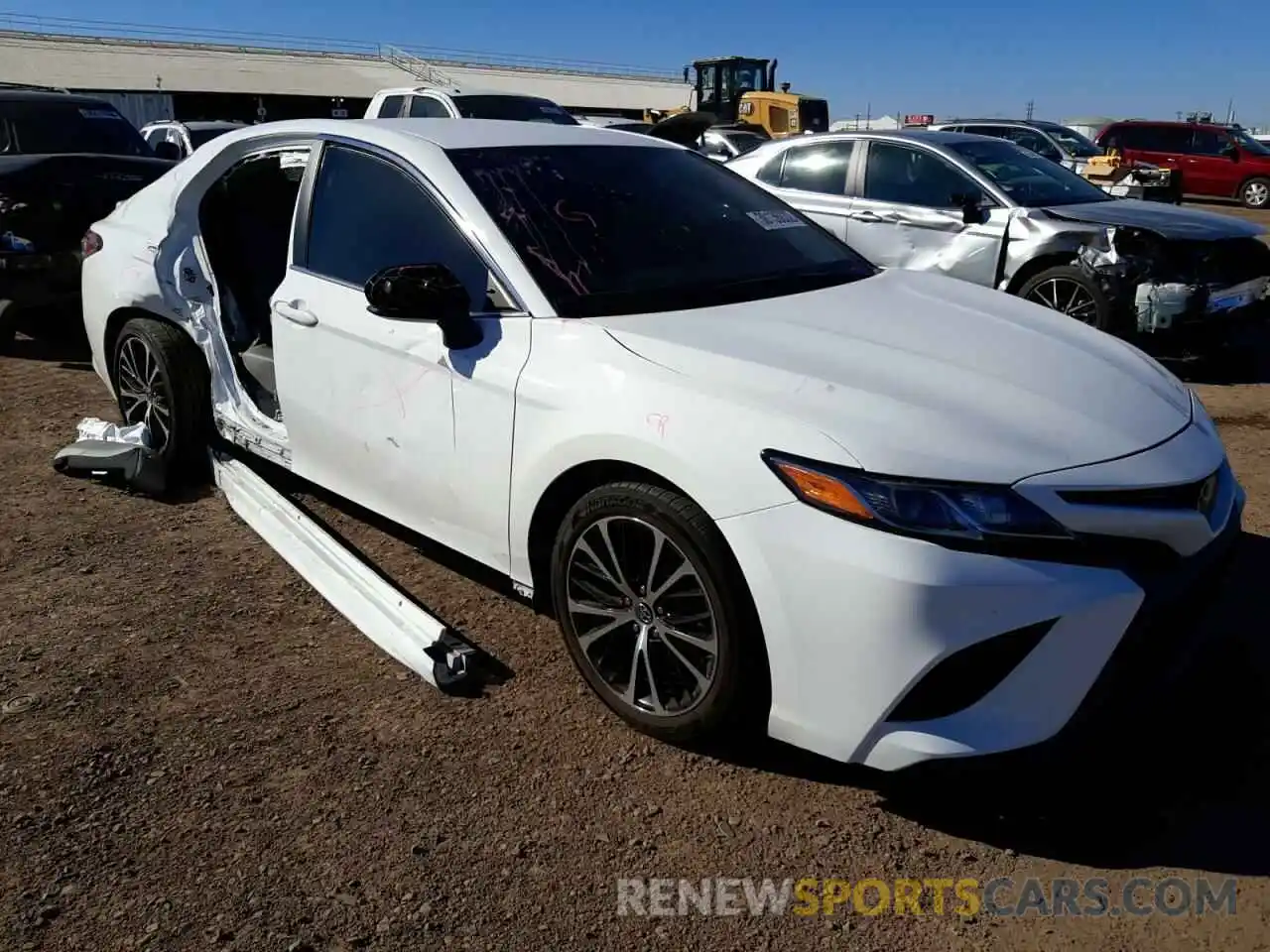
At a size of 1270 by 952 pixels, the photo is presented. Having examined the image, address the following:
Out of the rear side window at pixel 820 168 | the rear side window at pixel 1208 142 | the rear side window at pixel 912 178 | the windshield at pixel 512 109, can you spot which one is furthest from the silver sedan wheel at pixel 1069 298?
the rear side window at pixel 1208 142

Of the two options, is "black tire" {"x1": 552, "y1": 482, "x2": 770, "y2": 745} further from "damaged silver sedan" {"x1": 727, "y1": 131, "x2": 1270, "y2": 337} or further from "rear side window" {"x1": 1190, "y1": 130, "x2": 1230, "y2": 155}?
"rear side window" {"x1": 1190, "y1": 130, "x2": 1230, "y2": 155}

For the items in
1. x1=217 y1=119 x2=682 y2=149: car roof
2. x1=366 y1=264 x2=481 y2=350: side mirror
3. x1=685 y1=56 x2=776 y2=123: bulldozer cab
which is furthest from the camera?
x1=685 y1=56 x2=776 y2=123: bulldozer cab

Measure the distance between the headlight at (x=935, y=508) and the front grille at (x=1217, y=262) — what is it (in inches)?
208

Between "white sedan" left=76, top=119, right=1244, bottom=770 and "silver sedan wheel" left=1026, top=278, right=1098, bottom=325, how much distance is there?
351 centimetres

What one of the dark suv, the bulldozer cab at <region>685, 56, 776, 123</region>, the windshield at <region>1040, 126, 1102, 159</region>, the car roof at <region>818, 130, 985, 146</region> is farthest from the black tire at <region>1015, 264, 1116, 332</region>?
the bulldozer cab at <region>685, 56, 776, 123</region>

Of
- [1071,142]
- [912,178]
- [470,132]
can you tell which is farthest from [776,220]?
[1071,142]

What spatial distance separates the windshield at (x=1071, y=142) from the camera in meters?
18.8

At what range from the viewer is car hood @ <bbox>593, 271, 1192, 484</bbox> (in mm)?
2355

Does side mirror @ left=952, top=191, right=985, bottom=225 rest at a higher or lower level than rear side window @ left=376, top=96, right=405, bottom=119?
lower

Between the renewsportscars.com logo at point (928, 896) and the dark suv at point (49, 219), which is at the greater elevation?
the dark suv at point (49, 219)

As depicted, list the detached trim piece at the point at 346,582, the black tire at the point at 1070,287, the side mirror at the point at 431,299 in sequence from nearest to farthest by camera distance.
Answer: the side mirror at the point at 431,299 < the detached trim piece at the point at 346,582 < the black tire at the point at 1070,287

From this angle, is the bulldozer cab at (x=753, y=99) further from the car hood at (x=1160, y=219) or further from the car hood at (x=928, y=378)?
the car hood at (x=928, y=378)

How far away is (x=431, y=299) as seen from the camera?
3.00 metres

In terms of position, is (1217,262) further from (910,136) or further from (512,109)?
(512,109)
